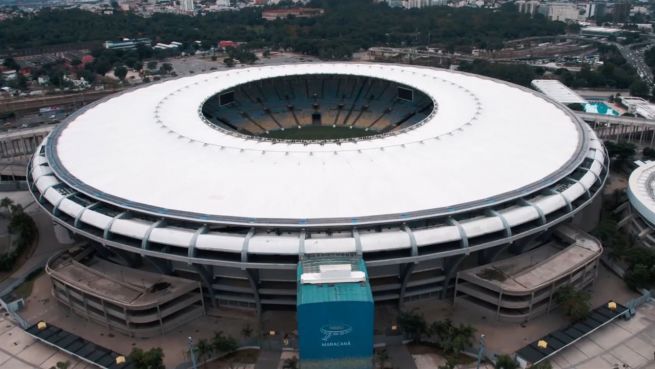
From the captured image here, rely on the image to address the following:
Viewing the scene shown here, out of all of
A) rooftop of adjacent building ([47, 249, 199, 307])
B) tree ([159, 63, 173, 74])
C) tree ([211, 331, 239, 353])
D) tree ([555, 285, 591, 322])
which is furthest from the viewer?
tree ([159, 63, 173, 74])

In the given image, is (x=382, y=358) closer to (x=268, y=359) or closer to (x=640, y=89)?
(x=268, y=359)

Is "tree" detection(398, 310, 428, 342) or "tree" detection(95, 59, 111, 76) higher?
"tree" detection(95, 59, 111, 76)

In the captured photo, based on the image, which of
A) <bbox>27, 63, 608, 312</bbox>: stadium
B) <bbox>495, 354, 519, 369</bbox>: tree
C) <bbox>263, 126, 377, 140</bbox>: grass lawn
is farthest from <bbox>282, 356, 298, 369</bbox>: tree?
<bbox>263, 126, 377, 140</bbox>: grass lawn

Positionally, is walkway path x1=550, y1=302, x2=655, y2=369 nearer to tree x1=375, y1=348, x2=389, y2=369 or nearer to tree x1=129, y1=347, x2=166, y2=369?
tree x1=375, y1=348, x2=389, y2=369

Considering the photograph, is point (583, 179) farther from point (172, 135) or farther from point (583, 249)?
point (172, 135)

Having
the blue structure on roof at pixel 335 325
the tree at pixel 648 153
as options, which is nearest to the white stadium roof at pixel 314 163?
the blue structure on roof at pixel 335 325

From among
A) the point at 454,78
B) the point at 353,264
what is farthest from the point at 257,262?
the point at 454,78

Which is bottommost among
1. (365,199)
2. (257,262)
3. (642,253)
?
(642,253)

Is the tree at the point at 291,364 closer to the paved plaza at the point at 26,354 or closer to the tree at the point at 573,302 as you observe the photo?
the paved plaza at the point at 26,354
